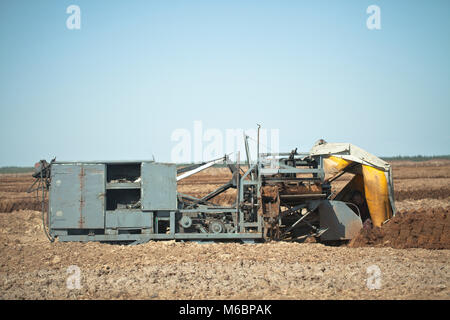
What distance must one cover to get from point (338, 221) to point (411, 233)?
1956 millimetres

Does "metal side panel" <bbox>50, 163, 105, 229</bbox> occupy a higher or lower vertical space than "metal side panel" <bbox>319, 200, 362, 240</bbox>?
higher

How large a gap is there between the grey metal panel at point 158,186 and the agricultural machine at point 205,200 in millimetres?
27

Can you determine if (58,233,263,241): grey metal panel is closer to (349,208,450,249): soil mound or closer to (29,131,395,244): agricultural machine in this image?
(29,131,395,244): agricultural machine

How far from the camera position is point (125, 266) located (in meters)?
9.44

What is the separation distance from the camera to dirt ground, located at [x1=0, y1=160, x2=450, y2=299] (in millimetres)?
7633

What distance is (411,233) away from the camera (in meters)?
11.8

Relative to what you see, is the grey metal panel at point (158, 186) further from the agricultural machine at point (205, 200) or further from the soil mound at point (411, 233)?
the soil mound at point (411, 233)

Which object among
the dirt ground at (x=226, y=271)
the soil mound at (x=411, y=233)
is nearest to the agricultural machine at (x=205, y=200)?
the soil mound at (x=411, y=233)

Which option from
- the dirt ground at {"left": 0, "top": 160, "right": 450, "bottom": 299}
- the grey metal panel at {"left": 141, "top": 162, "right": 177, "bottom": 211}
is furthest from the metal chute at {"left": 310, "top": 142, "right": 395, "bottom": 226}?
the grey metal panel at {"left": 141, "top": 162, "right": 177, "bottom": 211}

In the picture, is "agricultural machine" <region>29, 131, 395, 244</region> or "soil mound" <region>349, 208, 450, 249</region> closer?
"soil mound" <region>349, 208, 450, 249</region>

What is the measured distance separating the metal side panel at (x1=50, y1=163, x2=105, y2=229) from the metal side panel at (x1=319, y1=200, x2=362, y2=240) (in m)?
6.28

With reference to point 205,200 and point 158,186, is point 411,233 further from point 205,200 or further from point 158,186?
point 158,186

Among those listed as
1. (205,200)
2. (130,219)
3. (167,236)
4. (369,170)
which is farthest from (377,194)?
(130,219)
